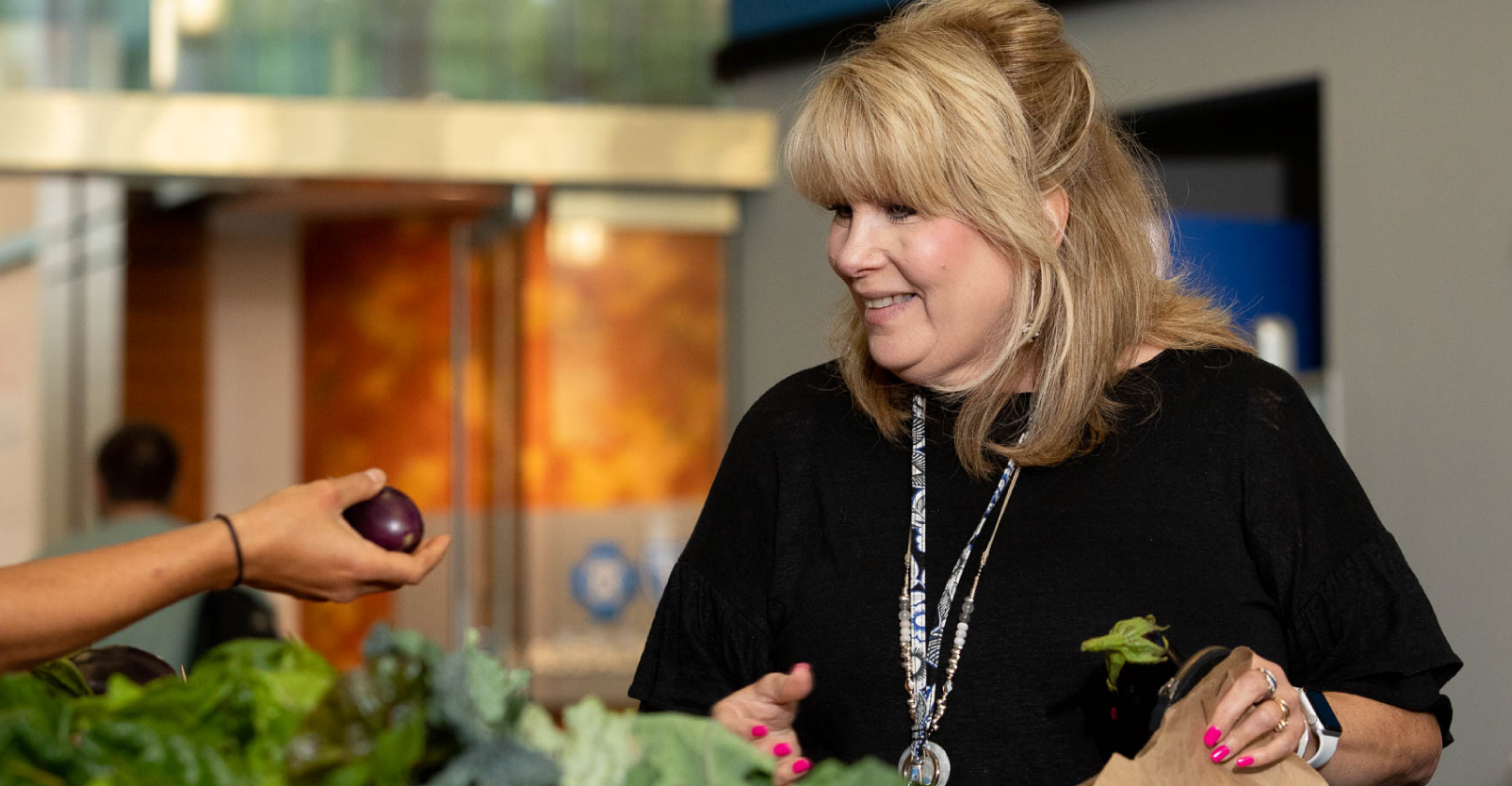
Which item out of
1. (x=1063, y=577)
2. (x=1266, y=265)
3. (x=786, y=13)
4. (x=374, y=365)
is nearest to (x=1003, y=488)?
(x=1063, y=577)

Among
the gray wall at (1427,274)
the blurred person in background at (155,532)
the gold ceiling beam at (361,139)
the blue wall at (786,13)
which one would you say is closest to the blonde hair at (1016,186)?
the blurred person in background at (155,532)

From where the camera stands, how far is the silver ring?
4.25 ft

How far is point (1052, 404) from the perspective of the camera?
166 centimetres

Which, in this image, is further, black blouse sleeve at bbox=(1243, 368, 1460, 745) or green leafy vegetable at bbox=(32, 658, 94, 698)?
black blouse sleeve at bbox=(1243, 368, 1460, 745)

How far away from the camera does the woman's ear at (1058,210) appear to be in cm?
170

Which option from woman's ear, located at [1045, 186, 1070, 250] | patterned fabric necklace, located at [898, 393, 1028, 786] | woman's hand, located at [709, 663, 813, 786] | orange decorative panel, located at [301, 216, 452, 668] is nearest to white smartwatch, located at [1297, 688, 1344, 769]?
patterned fabric necklace, located at [898, 393, 1028, 786]

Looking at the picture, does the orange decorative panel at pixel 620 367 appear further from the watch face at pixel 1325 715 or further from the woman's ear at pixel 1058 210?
the watch face at pixel 1325 715

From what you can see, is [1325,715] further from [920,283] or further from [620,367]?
[620,367]

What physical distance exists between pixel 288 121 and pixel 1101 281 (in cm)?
503

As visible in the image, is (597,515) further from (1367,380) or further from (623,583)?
(1367,380)

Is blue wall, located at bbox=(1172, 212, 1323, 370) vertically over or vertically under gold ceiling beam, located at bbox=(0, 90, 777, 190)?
under

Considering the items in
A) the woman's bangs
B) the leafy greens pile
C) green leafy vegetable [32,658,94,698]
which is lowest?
green leafy vegetable [32,658,94,698]

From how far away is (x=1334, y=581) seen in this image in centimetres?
151

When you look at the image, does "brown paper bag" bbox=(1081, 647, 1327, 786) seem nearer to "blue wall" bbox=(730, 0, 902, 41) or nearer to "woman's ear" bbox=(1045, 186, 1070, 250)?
"woman's ear" bbox=(1045, 186, 1070, 250)
